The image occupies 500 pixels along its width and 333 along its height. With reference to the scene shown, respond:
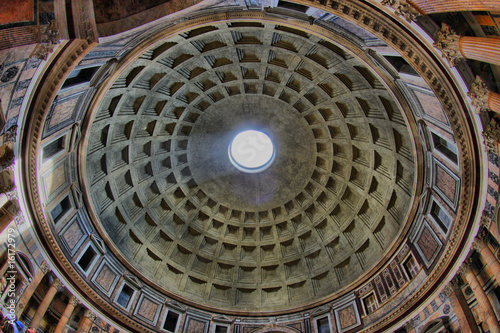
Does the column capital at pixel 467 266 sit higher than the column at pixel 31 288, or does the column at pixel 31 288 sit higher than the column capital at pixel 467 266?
the column capital at pixel 467 266

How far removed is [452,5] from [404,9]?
7.53 ft

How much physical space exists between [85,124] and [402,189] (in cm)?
2126

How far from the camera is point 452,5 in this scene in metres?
12.2

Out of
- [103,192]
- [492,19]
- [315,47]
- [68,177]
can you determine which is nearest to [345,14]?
[492,19]

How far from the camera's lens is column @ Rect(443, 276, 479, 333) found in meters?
18.2

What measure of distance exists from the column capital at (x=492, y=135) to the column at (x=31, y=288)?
2179 centimetres

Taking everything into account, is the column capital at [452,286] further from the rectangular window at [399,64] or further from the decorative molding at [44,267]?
the decorative molding at [44,267]

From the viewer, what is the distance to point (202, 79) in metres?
28.6

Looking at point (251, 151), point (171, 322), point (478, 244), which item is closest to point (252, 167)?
point (251, 151)

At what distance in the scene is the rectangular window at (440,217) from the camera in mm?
21656

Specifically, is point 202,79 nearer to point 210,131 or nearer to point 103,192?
point 210,131

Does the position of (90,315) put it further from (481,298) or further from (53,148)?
(481,298)

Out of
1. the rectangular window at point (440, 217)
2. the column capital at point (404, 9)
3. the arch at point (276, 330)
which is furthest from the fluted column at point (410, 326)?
the column capital at point (404, 9)

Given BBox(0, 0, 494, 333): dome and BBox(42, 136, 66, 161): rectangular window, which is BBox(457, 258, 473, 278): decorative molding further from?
BBox(42, 136, 66, 161): rectangular window
